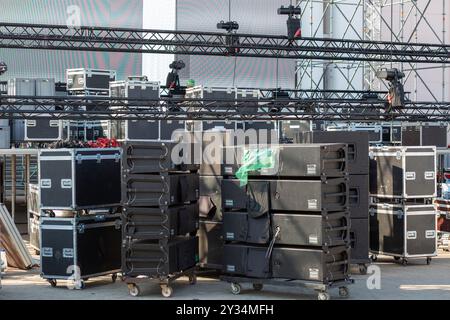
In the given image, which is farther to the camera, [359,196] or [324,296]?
[359,196]

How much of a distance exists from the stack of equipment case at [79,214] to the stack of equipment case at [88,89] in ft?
29.1

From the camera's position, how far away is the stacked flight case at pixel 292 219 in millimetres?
10352

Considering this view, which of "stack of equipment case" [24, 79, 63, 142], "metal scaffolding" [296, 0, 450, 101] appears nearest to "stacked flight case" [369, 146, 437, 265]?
"stack of equipment case" [24, 79, 63, 142]

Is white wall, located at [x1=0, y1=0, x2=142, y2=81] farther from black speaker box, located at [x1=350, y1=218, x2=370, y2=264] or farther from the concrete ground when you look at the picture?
black speaker box, located at [x1=350, y1=218, x2=370, y2=264]

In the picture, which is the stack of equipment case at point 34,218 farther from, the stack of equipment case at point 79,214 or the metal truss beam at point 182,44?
the stack of equipment case at point 79,214

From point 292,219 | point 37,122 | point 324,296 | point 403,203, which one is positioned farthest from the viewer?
point 37,122

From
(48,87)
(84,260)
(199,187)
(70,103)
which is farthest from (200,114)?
(84,260)

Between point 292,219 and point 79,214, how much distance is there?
307cm

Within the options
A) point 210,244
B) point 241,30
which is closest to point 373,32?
point 241,30

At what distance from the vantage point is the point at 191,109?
18.4 meters

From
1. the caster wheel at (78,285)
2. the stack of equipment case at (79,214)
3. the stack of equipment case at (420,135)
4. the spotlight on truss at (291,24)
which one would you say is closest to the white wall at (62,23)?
the stack of equipment case at (420,135)

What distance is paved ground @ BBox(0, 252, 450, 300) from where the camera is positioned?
10742 mm

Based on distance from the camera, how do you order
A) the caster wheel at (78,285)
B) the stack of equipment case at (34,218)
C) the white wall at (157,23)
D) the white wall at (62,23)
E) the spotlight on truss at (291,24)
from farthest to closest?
the white wall at (157,23), the white wall at (62,23), the spotlight on truss at (291,24), the stack of equipment case at (34,218), the caster wheel at (78,285)

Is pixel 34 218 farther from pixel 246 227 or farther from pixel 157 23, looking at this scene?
pixel 157 23
